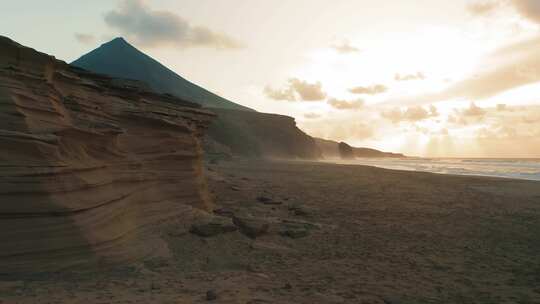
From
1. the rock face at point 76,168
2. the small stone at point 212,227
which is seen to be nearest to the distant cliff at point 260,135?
the rock face at point 76,168

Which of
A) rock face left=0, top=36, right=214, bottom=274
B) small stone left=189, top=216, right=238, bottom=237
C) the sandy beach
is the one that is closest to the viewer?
the sandy beach

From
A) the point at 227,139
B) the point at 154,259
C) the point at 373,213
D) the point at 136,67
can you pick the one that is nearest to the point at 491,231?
the point at 373,213

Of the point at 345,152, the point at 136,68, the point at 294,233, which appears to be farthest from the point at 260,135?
the point at 294,233

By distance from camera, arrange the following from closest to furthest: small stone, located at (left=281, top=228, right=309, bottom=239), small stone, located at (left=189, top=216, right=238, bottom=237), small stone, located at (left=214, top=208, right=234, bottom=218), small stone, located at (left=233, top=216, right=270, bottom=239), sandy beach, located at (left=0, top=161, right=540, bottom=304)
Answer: sandy beach, located at (left=0, top=161, right=540, bottom=304) → small stone, located at (left=189, top=216, right=238, bottom=237) → small stone, located at (left=233, top=216, right=270, bottom=239) → small stone, located at (left=281, top=228, right=309, bottom=239) → small stone, located at (left=214, top=208, right=234, bottom=218)

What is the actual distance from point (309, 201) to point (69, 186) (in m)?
11.2

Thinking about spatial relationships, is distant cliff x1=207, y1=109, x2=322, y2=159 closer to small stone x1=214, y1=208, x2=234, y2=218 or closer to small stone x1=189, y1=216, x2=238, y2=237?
small stone x1=214, y1=208, x2=234, y2=218

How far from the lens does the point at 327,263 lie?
816 centimetres

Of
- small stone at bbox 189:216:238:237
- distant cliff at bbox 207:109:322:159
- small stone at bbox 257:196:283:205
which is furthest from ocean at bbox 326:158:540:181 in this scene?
small stone at bbox 189:216:238:237

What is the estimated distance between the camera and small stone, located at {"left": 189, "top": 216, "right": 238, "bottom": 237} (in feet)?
31.2

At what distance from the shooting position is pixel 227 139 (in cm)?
8481

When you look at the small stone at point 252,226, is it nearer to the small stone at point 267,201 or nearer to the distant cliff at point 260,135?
the small stone at point 267,201

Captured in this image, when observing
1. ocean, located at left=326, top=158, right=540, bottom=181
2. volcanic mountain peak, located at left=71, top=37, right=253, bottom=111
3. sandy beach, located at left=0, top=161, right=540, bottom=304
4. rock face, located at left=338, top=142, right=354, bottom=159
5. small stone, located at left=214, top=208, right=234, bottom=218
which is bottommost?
sandy beach, located at left=0, top=161, right=540, bottom=304

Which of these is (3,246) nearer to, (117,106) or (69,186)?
(69,186)

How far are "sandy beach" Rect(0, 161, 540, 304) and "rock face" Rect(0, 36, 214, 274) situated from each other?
52cm
